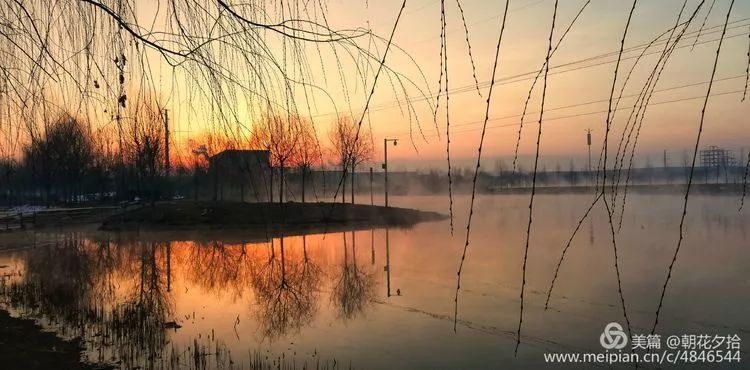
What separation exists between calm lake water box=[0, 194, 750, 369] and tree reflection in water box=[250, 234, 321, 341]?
55 millimetres

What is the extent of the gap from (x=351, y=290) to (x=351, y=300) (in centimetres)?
113

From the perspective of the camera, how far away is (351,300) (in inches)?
462

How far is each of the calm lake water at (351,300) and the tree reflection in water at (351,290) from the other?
0.05 metres

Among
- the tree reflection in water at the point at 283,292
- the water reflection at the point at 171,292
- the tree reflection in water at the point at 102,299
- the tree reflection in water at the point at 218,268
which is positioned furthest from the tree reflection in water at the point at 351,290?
the tree reflection in water at the point at 102,299

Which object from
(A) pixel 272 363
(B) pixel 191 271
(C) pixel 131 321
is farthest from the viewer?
(B) pixel 191 271

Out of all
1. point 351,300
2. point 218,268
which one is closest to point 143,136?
point 351,300

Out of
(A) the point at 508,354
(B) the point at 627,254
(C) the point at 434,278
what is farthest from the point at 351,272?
(B) the point at 627,254

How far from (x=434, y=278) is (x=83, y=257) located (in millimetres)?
11750

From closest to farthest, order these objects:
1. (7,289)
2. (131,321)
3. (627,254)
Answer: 1. (131,321)
2. (7,289)
3. (627,254)

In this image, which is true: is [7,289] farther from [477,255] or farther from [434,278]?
[477,255]

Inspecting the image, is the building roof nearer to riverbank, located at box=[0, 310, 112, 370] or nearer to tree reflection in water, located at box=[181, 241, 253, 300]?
riverbank, located at box=[0, 310, 112, 370]

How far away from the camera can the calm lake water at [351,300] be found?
7996mm

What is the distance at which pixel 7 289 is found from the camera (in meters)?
12.2

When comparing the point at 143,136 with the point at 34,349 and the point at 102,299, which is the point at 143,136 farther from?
the point at 102,299
